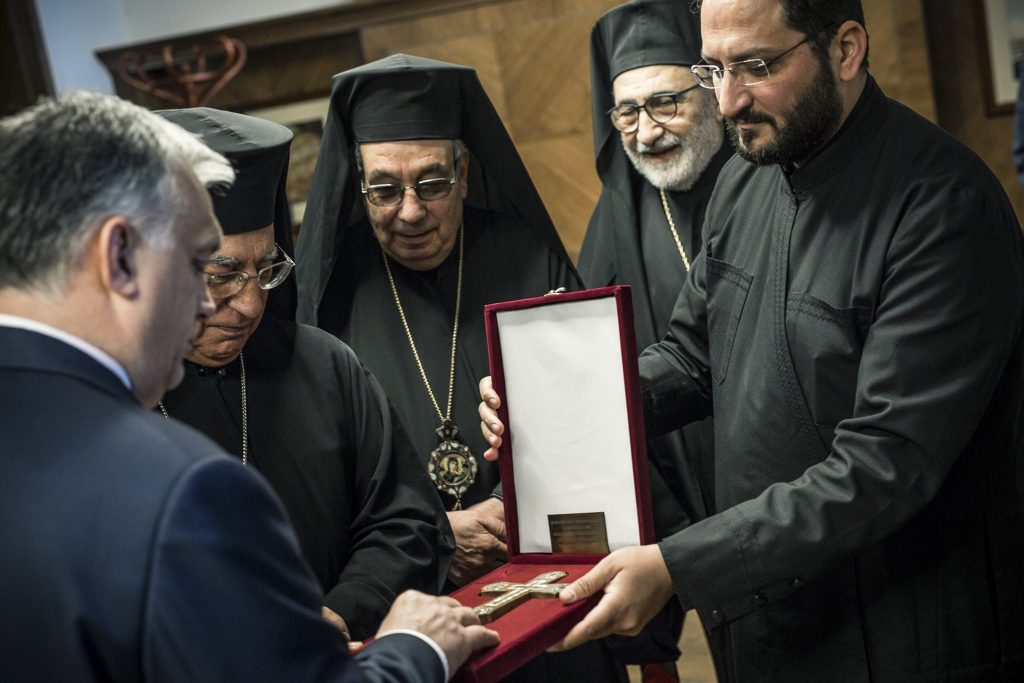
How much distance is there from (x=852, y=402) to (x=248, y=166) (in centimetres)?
130

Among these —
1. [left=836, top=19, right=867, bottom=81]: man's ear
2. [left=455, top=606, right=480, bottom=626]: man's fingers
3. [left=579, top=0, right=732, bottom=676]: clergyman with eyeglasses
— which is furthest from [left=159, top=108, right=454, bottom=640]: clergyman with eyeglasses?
[left=579, top=0, right=732, bottom=676]: clergyman with eyeglasses

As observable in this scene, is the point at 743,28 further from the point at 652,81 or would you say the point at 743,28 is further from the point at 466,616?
the point at 652,81

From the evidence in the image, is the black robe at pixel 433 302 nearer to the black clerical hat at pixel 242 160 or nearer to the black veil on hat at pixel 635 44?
the black clerical hat at pixel 242 160

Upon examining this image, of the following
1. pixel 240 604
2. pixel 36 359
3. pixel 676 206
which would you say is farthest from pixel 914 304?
pixel 676 206

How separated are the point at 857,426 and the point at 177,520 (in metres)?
1.34

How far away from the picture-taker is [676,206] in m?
4.00

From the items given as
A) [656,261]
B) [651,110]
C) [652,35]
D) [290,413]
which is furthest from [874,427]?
[652,35]

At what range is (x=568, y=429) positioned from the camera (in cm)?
241

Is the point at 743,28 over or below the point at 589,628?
over

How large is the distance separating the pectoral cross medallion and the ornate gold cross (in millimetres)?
778

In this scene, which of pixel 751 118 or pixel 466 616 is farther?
pixel 751 118

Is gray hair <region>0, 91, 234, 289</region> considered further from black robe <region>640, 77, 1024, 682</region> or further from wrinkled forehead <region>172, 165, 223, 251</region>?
black robe <region>640, 77, 1024, 682</region>

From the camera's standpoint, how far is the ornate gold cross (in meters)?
2.01

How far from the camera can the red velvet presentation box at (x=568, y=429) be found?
2.33 meters
